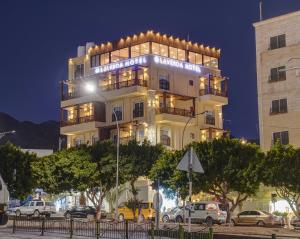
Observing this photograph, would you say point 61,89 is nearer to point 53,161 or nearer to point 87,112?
point 87,112

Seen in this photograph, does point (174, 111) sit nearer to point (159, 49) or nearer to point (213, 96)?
point (213, 96)

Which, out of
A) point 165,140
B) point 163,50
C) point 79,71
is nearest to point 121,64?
point 163,50

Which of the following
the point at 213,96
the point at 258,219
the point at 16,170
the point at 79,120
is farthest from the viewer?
the point at 79,120

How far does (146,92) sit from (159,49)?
21.7ft

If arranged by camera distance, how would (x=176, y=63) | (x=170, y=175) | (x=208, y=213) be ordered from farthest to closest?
(x=176, y=63) < (x=170, y=175) < (x=208, y=213)

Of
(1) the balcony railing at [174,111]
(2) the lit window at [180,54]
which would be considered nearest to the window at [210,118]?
(1) the balcony railing at [174,111]

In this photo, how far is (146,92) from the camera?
2842 inches

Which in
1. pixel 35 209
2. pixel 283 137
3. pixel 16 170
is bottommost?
pixel 35 209

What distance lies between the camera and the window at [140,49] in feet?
246

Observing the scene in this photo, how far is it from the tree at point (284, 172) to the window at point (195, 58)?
33.5 m

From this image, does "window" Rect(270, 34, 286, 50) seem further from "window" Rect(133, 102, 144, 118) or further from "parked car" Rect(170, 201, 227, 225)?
"window" Rect(133, 102, 144, 118)

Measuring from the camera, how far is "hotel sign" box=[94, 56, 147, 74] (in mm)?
73250

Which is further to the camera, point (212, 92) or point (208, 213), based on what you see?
point (212, 92)

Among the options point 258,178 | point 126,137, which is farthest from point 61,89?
point 258,178
